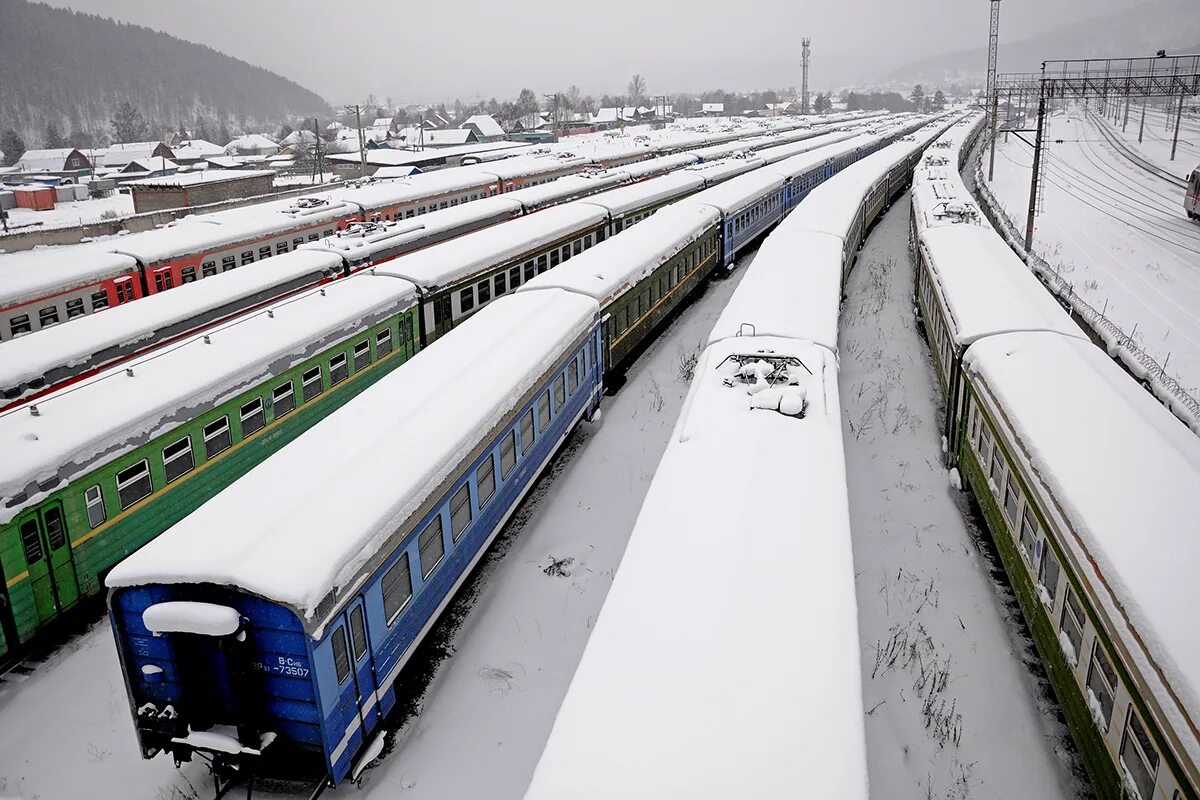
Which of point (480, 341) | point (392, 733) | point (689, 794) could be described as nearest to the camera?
point (689, 794)

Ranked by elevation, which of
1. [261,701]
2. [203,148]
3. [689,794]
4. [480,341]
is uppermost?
[203,148]

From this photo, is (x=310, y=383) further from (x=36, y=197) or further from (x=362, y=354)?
(x=36, y=197)

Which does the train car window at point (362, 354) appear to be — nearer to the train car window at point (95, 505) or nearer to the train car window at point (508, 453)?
the train car window at point (508, 453)

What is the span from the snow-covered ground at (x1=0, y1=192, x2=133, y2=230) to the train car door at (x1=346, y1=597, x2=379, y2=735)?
192 feet

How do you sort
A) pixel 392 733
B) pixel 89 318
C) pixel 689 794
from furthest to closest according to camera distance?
pixel 89 318 < pixel 392 733 < pixel 689 794

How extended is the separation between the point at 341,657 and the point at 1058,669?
7.21m

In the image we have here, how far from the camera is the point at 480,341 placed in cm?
1337

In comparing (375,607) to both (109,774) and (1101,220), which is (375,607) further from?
(1101,220)

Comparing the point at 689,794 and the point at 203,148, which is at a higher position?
the point at 203,148

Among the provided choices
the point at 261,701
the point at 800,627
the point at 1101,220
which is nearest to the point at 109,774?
the point at 261,701

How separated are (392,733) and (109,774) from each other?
294cm

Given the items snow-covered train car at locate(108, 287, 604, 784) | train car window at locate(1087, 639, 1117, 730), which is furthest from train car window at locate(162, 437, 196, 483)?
train car window at locate(1087, 639, 1117, 730)

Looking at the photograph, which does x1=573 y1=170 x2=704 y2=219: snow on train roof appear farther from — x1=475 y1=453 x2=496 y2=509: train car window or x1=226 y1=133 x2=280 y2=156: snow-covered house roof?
x1=226 y1=133 x2=280 y2=156: snow-covered house roof

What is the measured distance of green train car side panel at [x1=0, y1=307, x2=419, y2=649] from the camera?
956 centimetres
